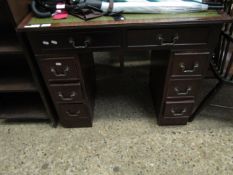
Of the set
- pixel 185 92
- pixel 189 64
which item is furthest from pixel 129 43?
pixel 185 92

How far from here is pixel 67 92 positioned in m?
1.22

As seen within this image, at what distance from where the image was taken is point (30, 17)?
1005mm

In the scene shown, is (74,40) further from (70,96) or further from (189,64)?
(189,64)

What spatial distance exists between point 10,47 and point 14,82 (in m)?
0.28

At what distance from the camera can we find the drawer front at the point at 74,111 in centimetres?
130

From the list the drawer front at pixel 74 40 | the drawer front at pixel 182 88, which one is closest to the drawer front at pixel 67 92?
the drawer front at pixel 74 40

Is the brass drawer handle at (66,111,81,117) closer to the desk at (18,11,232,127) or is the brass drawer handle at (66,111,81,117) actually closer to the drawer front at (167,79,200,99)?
the desk at (18,11,232,127)

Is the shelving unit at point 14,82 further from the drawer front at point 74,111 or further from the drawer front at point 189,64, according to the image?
the drawer front at point 189,64

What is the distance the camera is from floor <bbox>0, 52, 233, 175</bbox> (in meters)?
1.23

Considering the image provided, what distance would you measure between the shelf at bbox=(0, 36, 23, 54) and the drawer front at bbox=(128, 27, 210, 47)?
0.59 meters

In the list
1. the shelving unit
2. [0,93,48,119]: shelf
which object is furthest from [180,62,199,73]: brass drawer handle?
[0,93,48,119]: shelf

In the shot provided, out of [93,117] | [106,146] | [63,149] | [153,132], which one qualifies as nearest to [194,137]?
[153,132]

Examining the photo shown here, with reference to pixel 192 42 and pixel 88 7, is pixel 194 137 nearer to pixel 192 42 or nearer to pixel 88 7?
pixel 192 42

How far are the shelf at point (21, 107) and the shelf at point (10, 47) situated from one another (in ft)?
1.72
